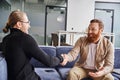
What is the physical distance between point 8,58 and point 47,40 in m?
6.52

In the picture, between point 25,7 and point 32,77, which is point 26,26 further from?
point 25,7

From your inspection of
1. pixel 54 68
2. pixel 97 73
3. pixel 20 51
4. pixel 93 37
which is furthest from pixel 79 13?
pixel 20 51

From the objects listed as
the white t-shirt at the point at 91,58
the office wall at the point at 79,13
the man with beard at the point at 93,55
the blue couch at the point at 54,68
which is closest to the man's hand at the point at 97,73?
the man with beard at the point at 93,55

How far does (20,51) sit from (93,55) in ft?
3.64

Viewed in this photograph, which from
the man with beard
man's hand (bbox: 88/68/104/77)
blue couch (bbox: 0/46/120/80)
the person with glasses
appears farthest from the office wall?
the person with glasses

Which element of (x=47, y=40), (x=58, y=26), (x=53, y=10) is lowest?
(x=47, y=40)

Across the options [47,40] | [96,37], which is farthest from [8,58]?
[47,40]

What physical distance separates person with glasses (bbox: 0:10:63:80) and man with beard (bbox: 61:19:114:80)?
683 millimetres

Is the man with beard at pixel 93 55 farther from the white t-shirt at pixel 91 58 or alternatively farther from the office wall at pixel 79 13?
the office wall at pixel 79 13

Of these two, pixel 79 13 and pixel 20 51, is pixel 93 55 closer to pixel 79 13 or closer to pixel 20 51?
pixel 20 51

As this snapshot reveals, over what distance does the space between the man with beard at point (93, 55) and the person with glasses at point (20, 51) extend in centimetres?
68

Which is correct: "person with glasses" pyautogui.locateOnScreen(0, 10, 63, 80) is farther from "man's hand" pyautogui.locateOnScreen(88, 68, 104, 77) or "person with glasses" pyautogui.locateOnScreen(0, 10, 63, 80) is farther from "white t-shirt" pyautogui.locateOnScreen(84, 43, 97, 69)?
"white t-shirt" pyautogui.locateOnScreen(84, 43, 97, 69)

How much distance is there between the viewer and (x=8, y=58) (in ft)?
6.35

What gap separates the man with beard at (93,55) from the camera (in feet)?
8.43
